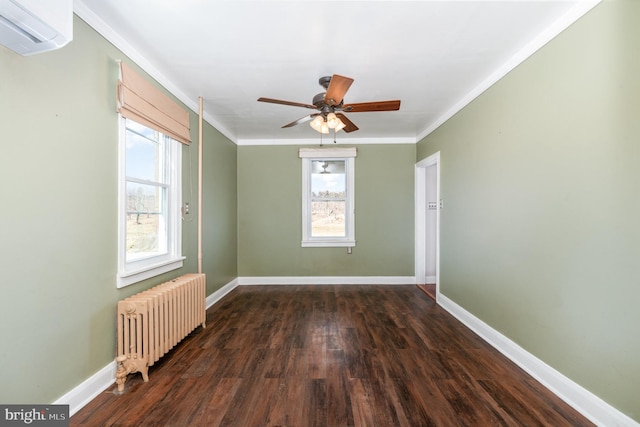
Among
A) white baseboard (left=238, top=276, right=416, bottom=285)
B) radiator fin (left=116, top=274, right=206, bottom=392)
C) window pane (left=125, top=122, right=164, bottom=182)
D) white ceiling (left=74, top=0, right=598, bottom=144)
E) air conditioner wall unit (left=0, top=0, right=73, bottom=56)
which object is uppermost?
white ceiling (left=74, top=0, right=598, bottom=144)

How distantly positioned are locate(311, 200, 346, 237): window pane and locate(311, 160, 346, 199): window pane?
0.15 metres

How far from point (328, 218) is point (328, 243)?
45 centimetres

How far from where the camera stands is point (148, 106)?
2.31 metres

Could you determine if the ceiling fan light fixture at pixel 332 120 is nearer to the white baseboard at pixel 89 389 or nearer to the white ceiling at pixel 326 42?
the white ceiling at pixel 326 42

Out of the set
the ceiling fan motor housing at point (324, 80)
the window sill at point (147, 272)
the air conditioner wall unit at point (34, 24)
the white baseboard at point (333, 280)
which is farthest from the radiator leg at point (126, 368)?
the white baseboard at point (333, 280)

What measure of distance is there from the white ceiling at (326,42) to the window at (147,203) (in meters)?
0.62

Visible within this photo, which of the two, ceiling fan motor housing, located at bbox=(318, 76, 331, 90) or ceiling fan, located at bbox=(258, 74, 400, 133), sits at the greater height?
ceiling fan motor housing, located at bbox=(318, 76, 331, 90)

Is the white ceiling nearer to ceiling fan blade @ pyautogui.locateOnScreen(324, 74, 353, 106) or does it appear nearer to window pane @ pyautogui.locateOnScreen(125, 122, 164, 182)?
ceiling fan blade @ pyautogui.locateOnScreen(324, 74, 353, 106)

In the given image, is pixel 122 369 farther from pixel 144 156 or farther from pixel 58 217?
pixel 144 156

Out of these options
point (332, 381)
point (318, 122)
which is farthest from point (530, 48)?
point (332, 381)

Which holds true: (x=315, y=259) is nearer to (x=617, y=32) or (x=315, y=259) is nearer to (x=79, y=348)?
(x=79, y=348)

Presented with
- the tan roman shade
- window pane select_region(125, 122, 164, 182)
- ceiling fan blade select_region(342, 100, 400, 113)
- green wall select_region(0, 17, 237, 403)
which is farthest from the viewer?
ceiling fan blade select_region(342, 100, 400, 113)

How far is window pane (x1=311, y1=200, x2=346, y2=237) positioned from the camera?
16.4 ft

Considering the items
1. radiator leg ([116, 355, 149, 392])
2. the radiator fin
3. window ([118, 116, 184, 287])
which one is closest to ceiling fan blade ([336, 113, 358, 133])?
window ([118, 116, 184, 287])
